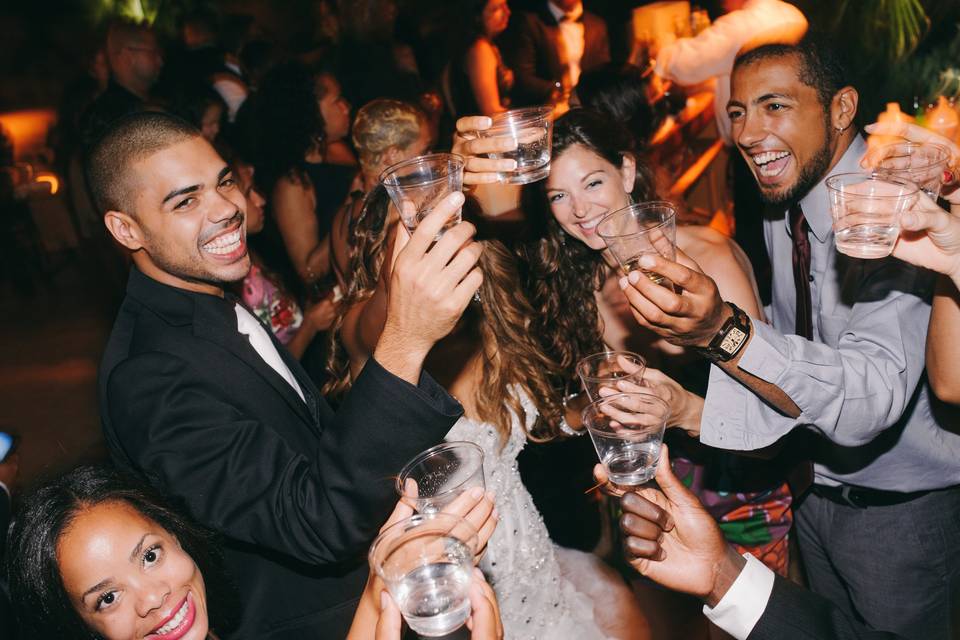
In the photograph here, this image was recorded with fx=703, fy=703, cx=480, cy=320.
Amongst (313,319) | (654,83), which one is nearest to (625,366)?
(313,319)

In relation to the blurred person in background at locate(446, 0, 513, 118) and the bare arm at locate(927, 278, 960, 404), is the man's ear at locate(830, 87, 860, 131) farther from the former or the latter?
the blurred person in background at locate(446, 0, 513, 118)

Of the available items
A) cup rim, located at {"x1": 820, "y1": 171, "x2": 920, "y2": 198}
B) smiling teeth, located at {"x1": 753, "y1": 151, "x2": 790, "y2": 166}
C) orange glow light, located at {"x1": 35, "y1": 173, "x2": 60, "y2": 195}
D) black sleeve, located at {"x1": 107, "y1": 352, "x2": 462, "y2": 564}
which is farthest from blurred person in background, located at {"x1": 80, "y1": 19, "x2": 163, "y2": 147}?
cup rim, located at {"x1": 820, "y1": 171, "x2": 920, "y2": 198}

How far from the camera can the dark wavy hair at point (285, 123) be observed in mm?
4258

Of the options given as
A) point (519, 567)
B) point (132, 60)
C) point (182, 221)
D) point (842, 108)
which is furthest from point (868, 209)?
point (132, 60)

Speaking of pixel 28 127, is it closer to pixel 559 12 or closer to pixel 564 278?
pixel 559 12

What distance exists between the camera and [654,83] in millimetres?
5305

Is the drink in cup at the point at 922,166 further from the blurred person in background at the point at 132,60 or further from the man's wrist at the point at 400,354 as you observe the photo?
the blurred person in background at the point at 132,60

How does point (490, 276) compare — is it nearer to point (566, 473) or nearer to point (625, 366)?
point (625, 366)

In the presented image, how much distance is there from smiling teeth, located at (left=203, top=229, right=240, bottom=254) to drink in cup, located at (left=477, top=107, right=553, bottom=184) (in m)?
0.82

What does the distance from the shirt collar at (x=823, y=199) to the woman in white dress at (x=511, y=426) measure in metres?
1.04

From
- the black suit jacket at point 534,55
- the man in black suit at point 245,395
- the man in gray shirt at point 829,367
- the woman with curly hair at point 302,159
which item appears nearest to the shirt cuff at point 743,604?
the man in gray shirt at point 829,367

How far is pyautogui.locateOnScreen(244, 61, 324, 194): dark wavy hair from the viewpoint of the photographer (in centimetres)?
426

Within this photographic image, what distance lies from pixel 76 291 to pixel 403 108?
6.21 metres

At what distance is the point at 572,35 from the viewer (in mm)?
6750
